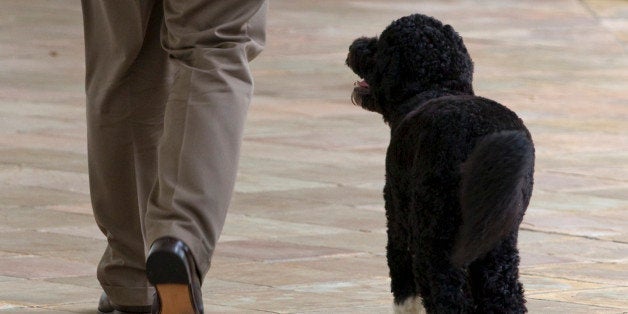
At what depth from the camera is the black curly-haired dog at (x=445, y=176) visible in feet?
11.8

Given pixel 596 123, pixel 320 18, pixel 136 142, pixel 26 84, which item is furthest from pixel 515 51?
pixel 136 142

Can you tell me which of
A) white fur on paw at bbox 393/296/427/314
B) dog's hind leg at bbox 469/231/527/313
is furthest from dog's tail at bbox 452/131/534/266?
white fur on paw at bbox 393/296/427/314

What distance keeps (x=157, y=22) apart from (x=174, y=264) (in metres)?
0.86

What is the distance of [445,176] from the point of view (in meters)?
3.69

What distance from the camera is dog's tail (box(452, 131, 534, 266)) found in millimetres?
3551

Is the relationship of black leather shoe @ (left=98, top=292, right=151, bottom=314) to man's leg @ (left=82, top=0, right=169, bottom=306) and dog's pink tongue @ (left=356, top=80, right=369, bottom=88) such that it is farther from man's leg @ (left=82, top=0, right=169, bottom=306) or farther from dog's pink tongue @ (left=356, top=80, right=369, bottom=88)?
dog's pink tongue @ (left=356, top=80, right=369, bottom=88)

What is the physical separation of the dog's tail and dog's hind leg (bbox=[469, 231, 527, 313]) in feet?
0.46

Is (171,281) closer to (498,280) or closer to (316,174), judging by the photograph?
(498,280)

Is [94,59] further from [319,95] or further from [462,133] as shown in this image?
[319,95]

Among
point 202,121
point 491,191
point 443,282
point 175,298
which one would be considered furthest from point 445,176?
point 175,298

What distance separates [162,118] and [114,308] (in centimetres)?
61

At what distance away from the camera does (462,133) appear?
369 centimetres

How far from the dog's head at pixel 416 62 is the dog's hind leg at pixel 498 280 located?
1.64 feet

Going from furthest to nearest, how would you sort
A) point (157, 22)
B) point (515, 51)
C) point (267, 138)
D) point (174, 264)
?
point (515, 51)
point (267, 138)
point (157, 22)
point (174, 264)
